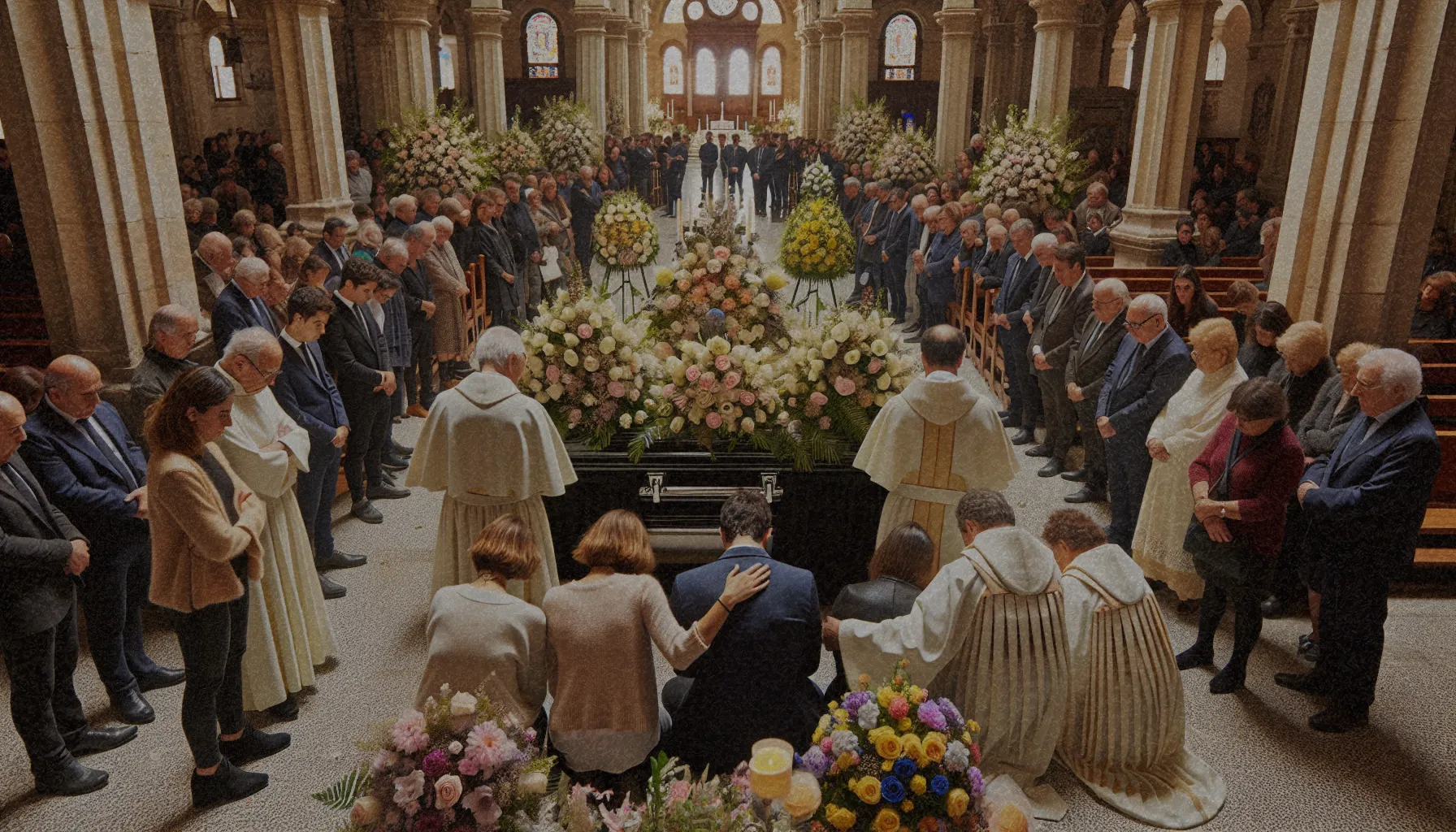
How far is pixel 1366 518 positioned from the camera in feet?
13.5

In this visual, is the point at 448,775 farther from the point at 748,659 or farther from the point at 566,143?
the point at 566,143

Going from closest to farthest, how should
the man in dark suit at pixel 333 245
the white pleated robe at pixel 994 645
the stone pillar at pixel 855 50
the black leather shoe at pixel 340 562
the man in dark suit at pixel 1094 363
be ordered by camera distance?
1. the white pleated robe at pixel 994 645
2. the black leather shoe at pixel 340 562
3. the man in dark suit at pixel 1094 363
4. the man in dark suit at pixel 333 245
5. the stone pillar at pixel 855 50

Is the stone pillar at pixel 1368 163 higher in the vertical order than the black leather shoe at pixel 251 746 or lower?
higher

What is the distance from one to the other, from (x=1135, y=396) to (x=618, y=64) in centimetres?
2178

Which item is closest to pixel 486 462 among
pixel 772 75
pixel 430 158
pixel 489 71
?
pixel 430 158

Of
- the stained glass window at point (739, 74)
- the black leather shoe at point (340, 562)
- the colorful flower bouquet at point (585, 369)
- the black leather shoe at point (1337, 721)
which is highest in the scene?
the stained glass window at point (739, 74)

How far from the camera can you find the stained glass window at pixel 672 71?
123ft

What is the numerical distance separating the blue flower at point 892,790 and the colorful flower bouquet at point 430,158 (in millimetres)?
9435

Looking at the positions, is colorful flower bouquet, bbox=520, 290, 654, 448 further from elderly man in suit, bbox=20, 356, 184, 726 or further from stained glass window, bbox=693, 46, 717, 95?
stained glass window, bbox=693, 46, 717, 95

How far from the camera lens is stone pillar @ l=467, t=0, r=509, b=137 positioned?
16.2 metres

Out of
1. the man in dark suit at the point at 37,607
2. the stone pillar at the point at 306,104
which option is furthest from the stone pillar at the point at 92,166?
the stone pillar at the point at 306,104

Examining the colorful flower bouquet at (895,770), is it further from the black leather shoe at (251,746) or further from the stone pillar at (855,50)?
the stone pillar at (855,50)

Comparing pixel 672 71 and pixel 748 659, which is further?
pixel 672 71

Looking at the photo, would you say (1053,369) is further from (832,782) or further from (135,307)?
(135,307)
